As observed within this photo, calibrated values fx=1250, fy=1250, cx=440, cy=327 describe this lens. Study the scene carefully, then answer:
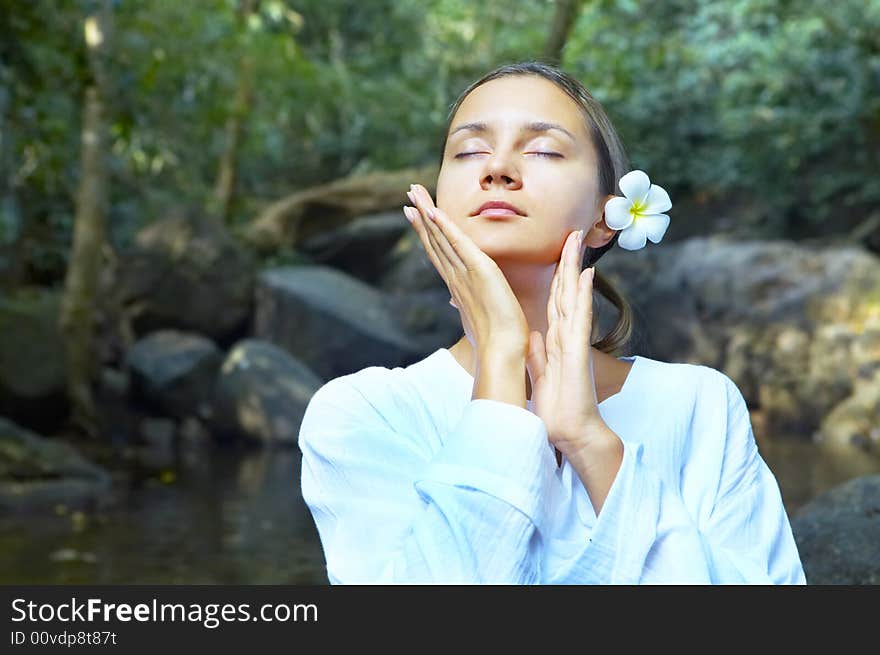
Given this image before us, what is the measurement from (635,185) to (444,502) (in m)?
0.53

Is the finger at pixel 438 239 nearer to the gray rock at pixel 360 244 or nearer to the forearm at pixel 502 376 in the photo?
the forearm at pixel 502 376

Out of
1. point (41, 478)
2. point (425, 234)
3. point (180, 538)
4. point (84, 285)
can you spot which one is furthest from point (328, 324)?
point (425, 234)

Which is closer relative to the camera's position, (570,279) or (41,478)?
(570,279)

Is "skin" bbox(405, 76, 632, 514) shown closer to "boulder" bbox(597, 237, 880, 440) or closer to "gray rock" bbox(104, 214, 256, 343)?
"boulder" bbox(597, 237, 880, 440)

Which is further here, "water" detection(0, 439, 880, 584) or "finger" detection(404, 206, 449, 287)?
"water" detection(0, 439, 880, 584)

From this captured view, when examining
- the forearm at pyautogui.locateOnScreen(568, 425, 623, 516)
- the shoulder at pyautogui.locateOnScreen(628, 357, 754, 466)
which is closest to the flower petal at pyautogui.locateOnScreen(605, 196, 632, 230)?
the shoulder at pyautogui.locateOnScreen(628, 357, 754, 466)

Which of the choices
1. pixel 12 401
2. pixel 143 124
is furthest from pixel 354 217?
pixel 12 401

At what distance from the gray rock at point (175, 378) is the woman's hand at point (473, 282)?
11.5m

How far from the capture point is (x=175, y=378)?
42.9ft

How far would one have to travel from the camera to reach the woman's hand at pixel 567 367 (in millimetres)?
1524

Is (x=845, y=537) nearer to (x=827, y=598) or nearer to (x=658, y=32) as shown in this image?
(x=827, y=598)

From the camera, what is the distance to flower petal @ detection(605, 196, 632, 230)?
5.61ft

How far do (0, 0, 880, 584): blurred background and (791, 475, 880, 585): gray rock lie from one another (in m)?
3.28

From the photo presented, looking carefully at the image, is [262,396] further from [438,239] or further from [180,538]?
[438,239]
